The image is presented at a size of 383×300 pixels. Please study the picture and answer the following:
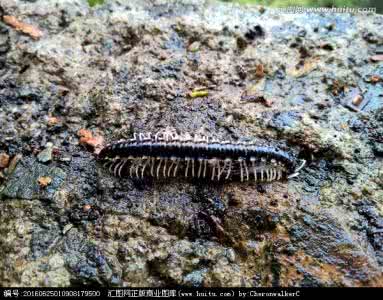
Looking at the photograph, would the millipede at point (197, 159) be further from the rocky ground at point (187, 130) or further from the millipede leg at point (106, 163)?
the rocky ground at point (187, 130)

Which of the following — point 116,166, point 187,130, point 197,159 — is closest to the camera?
point 197,159

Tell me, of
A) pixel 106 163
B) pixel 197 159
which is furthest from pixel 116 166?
pixel 197 159

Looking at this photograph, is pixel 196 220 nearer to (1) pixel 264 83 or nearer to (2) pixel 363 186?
(2) pixel 363 186

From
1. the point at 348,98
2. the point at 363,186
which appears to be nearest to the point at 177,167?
the point at 363,186

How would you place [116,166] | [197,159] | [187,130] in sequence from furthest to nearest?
[187,130]
[116,166]
[197,159]

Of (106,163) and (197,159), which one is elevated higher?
(197,159)

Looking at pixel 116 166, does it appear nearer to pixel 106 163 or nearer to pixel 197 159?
pixel 106 163
